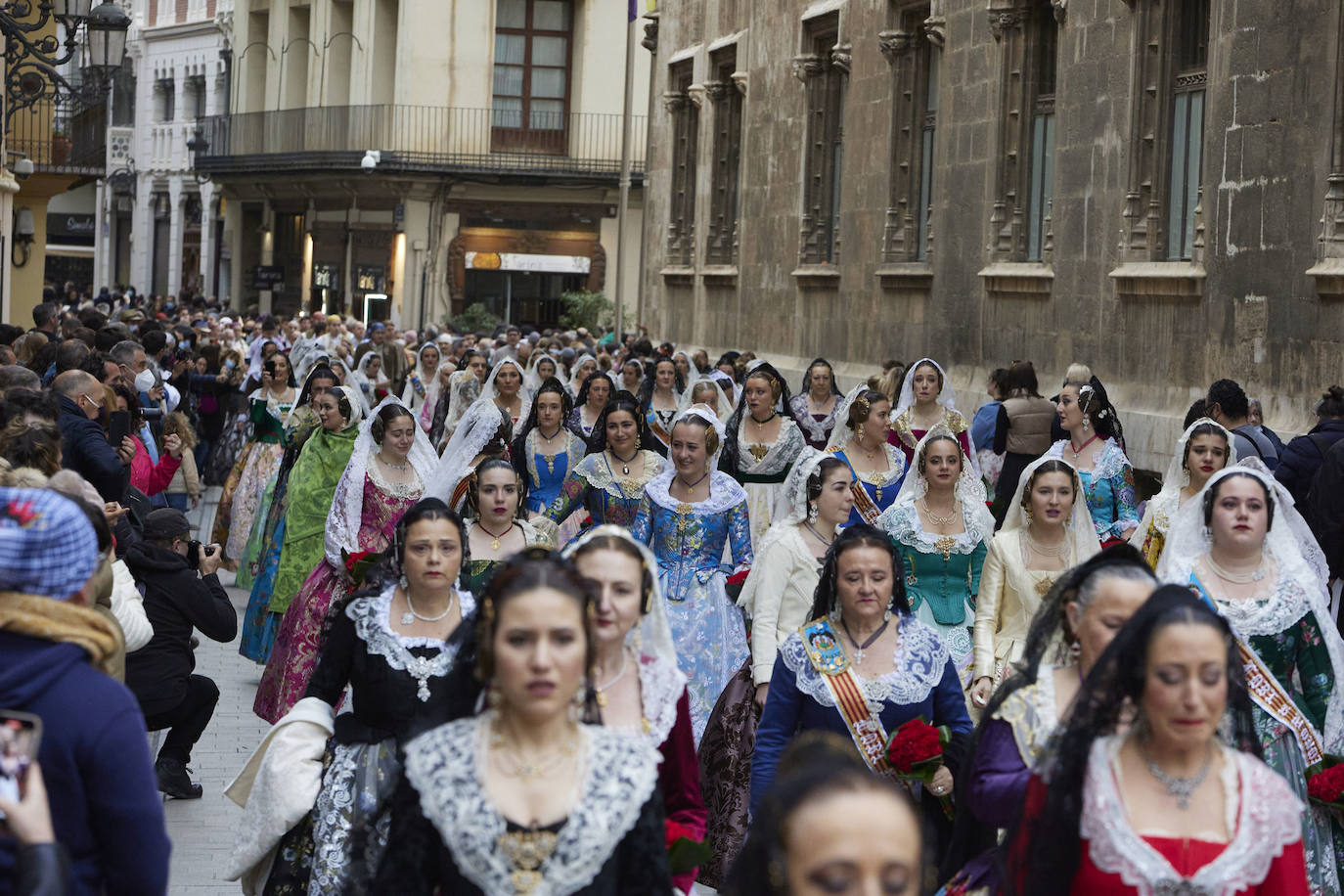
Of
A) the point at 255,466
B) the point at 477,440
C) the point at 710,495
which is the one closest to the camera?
the point at 710,495

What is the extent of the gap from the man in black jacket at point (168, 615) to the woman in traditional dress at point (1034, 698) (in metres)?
3.96

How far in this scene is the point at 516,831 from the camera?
375 centimetres

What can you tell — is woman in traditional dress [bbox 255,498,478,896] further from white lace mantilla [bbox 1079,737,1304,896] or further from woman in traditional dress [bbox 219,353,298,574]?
woman in traditional dress [bbox 219,353,298,574]

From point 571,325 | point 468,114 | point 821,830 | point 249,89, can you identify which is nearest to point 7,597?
point 821,830

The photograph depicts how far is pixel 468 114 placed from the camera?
42.2 m

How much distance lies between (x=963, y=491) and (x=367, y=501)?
9.42 feet

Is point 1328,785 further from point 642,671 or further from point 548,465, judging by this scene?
point 548,465

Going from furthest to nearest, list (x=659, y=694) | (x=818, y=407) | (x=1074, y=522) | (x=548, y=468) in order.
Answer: (x=818, y=407) < (x=548, y=468) < (x=1074, y=522) < (x=659, y=694)

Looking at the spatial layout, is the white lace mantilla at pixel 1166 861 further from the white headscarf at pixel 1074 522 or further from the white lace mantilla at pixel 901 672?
the white headscarf at pixel 1074 522

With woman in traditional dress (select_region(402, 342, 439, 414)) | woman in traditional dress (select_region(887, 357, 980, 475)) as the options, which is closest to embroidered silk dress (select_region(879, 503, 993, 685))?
woman in traditional dress (select_region(887, 357, 980, 475))

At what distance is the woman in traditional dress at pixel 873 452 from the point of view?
10.9 metres

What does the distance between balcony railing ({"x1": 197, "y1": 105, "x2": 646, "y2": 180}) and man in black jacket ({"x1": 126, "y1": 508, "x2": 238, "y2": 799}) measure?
3312 cm

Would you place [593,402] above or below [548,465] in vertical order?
above

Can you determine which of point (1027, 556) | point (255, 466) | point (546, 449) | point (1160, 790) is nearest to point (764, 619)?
point (1027, 556)
